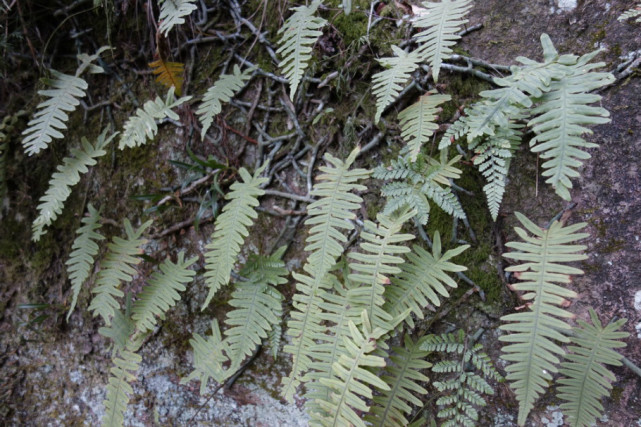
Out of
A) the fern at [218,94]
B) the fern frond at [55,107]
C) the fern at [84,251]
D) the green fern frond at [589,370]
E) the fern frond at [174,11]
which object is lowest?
the fern at [84,251]

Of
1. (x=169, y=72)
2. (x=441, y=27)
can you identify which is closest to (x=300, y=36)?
(x=441, y=27)

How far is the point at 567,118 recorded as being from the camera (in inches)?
56.3

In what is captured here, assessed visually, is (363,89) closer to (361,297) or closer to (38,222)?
(361,297)

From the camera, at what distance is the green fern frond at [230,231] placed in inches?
71.3

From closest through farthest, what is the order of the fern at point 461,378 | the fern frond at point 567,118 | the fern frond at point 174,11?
1. the fern frond at point 567,118
2. the fern at point 461,378
3. the fern frond at point 174,11

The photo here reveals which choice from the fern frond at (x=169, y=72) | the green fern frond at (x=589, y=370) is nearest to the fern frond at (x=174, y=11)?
the fern frond at (x=169, y=72)

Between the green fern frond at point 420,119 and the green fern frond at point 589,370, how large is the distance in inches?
35.4

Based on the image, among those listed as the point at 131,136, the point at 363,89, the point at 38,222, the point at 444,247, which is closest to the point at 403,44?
the point at 363,89

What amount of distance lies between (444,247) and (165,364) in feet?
5.34

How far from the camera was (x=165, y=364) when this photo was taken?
2.34 m

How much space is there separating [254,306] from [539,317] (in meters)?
1.17

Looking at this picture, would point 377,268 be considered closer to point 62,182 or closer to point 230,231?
point 230,231

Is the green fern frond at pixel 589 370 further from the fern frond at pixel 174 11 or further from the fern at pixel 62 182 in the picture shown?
the fern at pixel 62 182

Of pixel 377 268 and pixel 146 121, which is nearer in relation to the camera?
pixel 377 268
